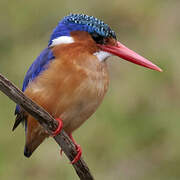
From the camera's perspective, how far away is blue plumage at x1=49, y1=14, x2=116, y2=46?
10.6 ft

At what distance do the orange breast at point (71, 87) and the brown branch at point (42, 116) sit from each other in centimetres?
18

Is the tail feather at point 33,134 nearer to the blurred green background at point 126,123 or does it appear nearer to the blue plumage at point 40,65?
the blue plumage at point 40,65

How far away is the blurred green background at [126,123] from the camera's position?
438 cm

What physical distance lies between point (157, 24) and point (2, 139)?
167 centimetres

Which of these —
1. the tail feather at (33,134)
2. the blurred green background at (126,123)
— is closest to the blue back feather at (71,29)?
the tail feather at (33,134)

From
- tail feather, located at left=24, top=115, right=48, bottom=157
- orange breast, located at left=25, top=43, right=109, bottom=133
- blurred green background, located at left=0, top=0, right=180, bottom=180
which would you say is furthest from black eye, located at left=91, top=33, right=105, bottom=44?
blurred green background, located at left=0, top=0, right=180, bottom=180

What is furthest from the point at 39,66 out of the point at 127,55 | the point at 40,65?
the point at 127,55

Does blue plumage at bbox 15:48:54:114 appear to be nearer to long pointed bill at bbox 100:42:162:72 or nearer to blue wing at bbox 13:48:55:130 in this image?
blue wing at bbox 13:48:55:130

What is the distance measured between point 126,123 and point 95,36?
1.36 m

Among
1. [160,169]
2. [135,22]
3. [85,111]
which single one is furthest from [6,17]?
[85,111]

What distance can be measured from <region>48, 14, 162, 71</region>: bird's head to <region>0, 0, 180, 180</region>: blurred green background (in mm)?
1088

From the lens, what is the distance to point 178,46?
175 inches

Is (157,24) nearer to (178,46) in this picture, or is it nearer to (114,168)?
(178,46)

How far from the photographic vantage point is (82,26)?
326 cm
